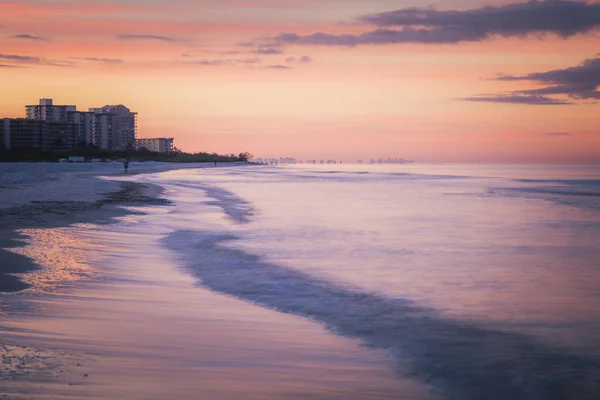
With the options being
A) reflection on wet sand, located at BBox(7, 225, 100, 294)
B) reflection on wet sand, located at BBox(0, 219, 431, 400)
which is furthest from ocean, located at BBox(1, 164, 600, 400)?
reflection on wet sand, located at BBox(7, 225, 100, 294)

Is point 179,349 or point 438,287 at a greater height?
point 179,349

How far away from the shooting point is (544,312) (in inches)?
302

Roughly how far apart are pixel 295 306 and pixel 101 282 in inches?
112

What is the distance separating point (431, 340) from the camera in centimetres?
622

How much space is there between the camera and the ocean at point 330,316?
486 centimetres

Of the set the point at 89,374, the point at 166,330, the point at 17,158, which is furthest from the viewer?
the point at 17,158

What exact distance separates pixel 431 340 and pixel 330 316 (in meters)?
1.39

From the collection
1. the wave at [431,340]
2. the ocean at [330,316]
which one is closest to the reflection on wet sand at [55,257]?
the ocean at [330,316]

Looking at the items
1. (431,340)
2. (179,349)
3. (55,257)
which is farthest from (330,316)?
(55,257)

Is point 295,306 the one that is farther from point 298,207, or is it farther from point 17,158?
point 17,158

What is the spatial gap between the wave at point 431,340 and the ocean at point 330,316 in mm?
25

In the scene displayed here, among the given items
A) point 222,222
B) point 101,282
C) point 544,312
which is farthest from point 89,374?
point 222,222

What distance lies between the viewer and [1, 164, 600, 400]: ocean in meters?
4.86

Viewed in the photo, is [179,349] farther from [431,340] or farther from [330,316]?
[431,340]
